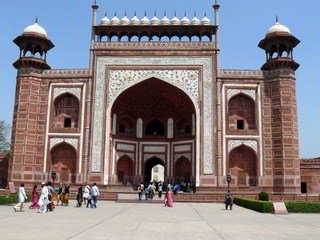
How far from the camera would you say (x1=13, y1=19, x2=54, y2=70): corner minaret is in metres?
25.6

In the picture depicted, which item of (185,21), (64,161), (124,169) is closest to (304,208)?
(124,169)

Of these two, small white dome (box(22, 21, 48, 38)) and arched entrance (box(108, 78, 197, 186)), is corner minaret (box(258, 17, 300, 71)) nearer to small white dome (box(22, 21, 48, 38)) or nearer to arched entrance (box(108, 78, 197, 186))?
arched entrance (box(108, 78, 197, 186))

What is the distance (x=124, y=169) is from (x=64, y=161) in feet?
14.7

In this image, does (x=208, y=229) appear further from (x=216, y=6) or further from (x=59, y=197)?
(x=216, y=6)

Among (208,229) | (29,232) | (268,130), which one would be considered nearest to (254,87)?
(268,130)

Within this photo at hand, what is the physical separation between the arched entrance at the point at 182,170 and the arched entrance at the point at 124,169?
Result: 3287mm

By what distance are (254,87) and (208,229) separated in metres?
18.0

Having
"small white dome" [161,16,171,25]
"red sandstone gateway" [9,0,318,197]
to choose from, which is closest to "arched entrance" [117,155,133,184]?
"red sandstone gateway" [9,0,318,197]

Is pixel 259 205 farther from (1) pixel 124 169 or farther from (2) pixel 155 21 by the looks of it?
(2) pixel 155 21

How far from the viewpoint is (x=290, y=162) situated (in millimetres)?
23578

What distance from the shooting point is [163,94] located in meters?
27.8

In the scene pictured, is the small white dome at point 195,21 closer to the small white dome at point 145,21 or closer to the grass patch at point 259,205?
the small white dome at point 145,21

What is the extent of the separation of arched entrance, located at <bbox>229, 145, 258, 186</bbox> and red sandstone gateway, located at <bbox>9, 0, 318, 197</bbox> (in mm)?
63

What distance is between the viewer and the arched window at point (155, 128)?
30000mm
